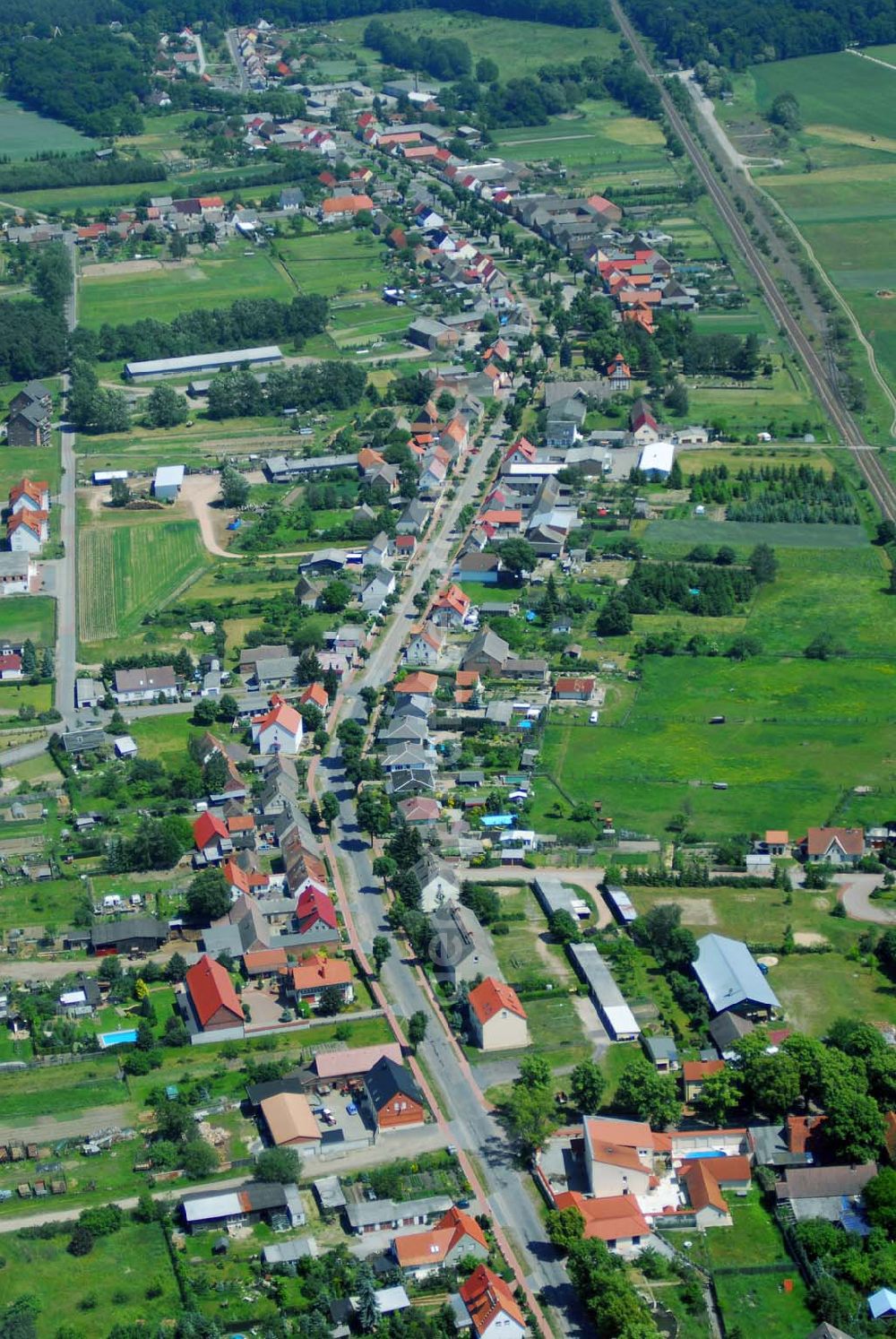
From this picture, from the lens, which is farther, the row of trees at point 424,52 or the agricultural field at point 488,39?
the agricultural field at point 488,39

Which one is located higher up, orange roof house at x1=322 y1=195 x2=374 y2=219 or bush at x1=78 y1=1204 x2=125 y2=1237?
bush at x1=78 y1=1204 x2=125 y2=1237

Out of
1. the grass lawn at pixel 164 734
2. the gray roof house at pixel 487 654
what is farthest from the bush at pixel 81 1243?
the gray roof house at pixel 487 654

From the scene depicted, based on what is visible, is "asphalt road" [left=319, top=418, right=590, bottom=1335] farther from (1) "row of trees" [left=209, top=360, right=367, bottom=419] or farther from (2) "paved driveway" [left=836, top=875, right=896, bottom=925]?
(1) "row of trees" [left=209, top=360, right=367, bottom=419]

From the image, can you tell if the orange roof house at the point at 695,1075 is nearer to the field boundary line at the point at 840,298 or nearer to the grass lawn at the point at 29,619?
the grass lawn at the point at 29,619

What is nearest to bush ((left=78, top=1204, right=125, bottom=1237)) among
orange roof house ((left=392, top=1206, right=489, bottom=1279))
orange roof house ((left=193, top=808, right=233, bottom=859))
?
orange roof house ((left=392, top=1206, right=489, bottom=1279))

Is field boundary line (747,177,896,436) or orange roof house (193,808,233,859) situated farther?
field boundary line (747,177,896,436)

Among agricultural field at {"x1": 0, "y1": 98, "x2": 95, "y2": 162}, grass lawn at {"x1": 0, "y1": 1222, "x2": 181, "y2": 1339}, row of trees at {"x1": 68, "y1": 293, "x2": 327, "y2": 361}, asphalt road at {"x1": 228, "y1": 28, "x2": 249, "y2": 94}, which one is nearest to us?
grass lawn at {"x1": 0, "y1": 1222, "x2": 181, "y2": 1339}
